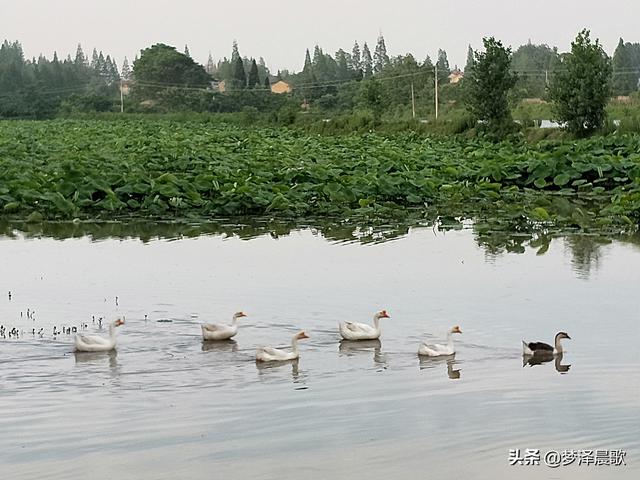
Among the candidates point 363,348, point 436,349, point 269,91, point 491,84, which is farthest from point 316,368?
point 269,91

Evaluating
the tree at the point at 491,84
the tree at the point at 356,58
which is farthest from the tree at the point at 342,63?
the tree at the point at 491,84

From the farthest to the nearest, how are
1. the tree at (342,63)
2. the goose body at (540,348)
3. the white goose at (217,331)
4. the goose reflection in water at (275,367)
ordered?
the tree at (342,63)
the white goose at (217,331)
the goose body at (540,348)
the goose reflection in water at (275,367)

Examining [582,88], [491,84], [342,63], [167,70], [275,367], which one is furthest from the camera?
[342,63]

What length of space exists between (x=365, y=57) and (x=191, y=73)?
5417cm

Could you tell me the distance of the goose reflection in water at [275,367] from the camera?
25.3ft

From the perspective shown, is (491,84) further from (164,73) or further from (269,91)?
(164,73)

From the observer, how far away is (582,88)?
105ft

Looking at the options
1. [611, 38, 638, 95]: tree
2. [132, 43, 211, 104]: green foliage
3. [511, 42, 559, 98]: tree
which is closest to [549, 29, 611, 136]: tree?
[511, 42, 559, 98]: tree

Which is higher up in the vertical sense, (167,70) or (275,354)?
(167,70)

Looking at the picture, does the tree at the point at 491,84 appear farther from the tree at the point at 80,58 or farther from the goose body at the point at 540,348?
the tree at the point at 80,58

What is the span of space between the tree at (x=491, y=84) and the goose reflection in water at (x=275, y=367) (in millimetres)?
29307

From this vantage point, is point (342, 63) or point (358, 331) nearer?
point (358, 331)

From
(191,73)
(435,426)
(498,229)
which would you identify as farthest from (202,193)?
(191,73)

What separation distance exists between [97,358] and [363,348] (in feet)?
6.21
